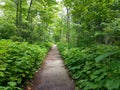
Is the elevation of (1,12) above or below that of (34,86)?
above

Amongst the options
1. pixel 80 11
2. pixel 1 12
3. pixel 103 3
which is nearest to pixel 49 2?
pixel 1 12

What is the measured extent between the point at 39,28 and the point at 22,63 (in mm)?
19837

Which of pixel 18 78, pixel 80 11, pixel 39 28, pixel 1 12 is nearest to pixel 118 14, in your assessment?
pixel 80 11

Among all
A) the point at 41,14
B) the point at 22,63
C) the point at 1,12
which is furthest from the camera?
the point at 41,14

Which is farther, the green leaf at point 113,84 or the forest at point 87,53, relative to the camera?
the forest at point 87,53

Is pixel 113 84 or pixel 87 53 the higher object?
pixel 113 84

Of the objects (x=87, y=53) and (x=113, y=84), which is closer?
(x=113, y=84)

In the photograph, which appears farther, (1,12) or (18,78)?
(1,12)

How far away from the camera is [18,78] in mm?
6145

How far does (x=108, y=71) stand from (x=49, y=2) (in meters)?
16.5

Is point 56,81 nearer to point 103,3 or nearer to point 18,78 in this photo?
point 18,78

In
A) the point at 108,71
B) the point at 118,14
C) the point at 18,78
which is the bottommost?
the point at 18,78

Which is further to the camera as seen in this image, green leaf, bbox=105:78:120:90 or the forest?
the forest

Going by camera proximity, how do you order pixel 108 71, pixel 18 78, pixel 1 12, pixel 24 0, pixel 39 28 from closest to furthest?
1. pixel 108 71
2. pixel 18 78
3. pixel 24 0
4. pixel 1 12
5. pixel 39 28
